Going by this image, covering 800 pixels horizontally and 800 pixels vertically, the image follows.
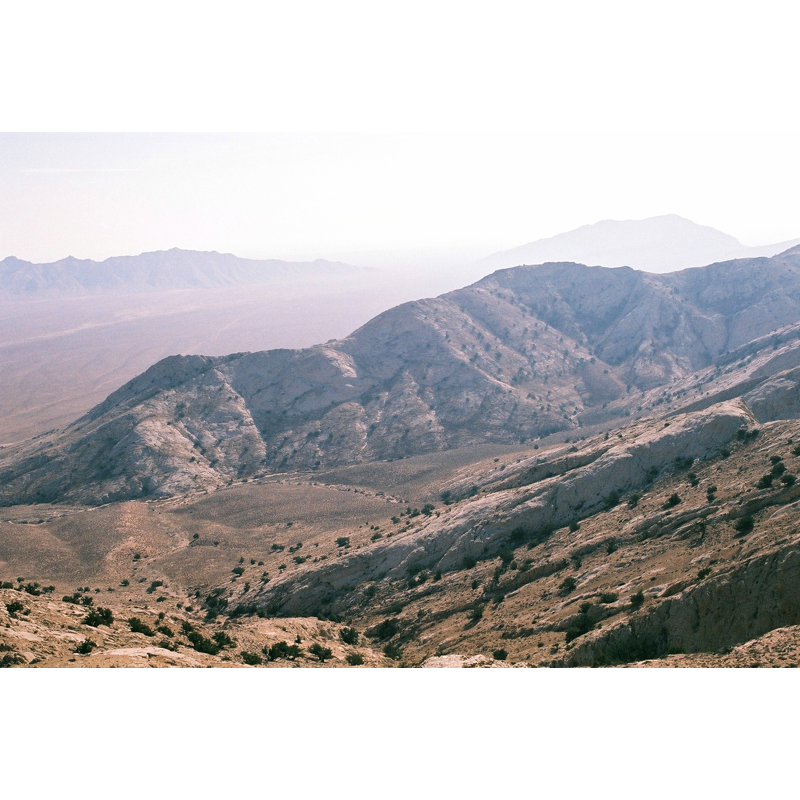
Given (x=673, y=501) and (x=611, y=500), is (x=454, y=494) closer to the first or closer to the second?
(x=611, y=500)

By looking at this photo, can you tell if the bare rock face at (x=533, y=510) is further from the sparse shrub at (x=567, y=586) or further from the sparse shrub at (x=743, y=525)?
the sparse shrub at (x=743, y=525)

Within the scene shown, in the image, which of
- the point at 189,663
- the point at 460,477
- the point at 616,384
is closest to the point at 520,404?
the point at 616,384

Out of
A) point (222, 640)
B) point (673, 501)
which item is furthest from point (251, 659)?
point (673, 501)

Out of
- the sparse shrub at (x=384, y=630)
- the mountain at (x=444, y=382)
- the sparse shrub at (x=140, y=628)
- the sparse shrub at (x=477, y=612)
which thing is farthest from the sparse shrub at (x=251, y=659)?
the mountain at (x=444, y=382)

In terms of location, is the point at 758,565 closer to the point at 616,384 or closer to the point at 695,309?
the point at 616,384

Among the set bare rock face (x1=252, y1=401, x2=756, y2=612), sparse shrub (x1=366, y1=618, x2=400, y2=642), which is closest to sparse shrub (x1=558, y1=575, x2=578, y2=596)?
bare rock face (x1=252, y1=401, x2=756, y2=612)

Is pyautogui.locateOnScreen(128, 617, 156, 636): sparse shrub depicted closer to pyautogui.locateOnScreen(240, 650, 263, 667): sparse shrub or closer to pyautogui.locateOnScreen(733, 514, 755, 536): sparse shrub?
pyautogui.locateOnScreen(240, 650, 263, 667): sparse shrub
